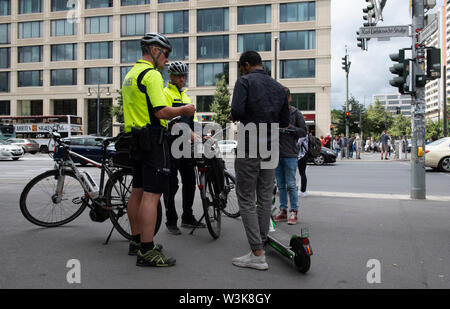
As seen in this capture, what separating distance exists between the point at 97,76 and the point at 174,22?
36.8 feet

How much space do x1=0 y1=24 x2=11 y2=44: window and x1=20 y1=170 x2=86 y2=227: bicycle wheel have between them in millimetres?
52803

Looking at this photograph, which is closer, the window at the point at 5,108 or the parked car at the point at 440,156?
the parked car at the point at 440,156

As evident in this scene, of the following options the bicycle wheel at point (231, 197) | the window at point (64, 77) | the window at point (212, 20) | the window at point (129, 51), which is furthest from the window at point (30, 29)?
the bicycle wheel at point (231, 197)

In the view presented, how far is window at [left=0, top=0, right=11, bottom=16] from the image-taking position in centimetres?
4841

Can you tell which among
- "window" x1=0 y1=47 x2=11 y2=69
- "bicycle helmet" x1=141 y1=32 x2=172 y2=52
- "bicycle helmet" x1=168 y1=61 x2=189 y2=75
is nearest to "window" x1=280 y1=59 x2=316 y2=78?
"window" x1=0 y1=47 x2=11 y2=69

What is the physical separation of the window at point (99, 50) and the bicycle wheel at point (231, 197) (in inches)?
1723

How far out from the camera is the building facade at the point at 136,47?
40906 mm

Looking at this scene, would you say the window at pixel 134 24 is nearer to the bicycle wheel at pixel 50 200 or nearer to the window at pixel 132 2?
the window at pixel 132 2

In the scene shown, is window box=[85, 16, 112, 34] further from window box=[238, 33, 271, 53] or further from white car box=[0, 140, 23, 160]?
white car box=[0, 140, 23, 160]

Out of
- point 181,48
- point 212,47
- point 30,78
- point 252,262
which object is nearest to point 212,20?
point 212,47

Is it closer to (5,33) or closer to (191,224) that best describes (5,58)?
(5,33)

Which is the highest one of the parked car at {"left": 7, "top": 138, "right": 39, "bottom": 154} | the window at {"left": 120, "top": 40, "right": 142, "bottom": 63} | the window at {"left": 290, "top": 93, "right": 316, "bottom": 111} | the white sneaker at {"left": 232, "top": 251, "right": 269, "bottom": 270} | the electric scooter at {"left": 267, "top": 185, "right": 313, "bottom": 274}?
the window at {"left": 120, "top": 40, "right": 142, "bottom": 63}
